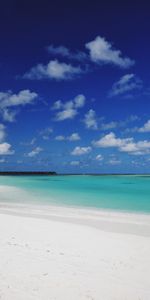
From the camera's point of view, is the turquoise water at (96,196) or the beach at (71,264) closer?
the beach at (71,264)

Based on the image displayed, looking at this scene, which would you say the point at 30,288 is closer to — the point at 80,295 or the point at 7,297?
the point at 7,297

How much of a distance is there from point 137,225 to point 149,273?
20.6ft

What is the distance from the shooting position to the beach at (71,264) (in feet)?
16.4

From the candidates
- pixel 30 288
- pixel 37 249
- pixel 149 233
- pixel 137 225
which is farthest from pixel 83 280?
pixel 137 225

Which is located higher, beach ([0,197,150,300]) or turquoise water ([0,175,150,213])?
turquoise water ([0,175,150,213])

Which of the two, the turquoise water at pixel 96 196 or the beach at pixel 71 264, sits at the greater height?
the turquoise water at pixel 96 196

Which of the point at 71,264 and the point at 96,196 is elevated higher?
the point at 96,196

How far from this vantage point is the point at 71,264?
6316mm

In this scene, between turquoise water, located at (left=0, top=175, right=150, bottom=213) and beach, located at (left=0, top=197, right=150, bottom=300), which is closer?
beach, located at (left=0, top=197, right=150, bottom=300)

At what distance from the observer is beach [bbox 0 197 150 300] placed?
16.4ft

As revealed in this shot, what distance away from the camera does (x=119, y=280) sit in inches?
220

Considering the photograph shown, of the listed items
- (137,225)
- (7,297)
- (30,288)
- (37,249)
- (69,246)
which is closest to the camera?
(7,297)

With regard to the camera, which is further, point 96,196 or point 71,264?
point 96,196

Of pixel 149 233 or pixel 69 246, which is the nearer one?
pixel 69 246
